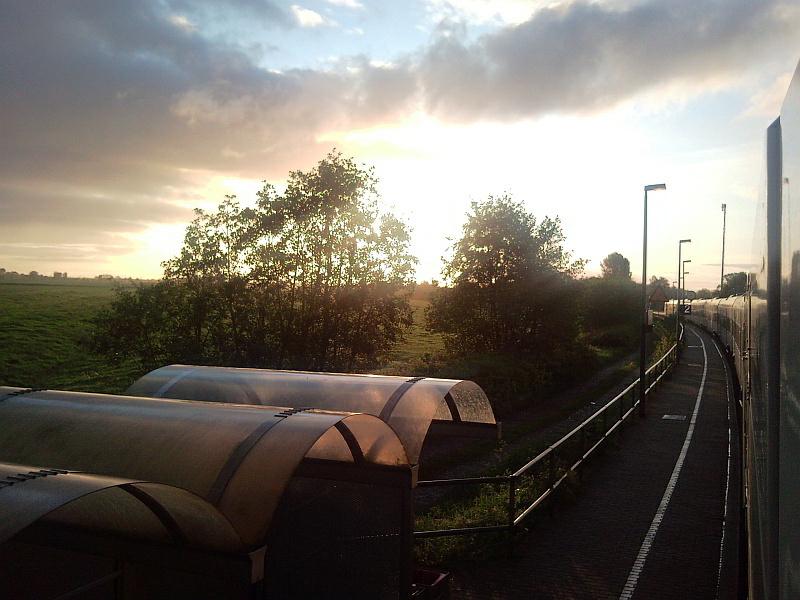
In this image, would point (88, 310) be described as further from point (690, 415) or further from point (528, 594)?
point (528, 594)

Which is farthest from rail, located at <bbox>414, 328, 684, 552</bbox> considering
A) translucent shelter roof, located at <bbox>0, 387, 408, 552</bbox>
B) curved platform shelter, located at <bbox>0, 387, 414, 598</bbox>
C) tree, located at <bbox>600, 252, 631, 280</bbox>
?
tree, located at <bbox>600, 252, 631, 280</bbox>

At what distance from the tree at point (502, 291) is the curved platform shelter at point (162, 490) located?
24153mm

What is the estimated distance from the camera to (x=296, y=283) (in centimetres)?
2189

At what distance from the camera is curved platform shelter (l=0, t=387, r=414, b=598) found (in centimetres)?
421

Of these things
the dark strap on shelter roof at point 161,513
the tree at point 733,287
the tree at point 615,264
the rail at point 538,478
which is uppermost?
the tree at point 615,264

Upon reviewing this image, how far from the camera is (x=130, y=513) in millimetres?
4398

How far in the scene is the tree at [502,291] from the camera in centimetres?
3000

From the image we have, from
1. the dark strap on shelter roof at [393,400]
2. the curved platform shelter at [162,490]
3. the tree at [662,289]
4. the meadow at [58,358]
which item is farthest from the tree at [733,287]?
the curved platform shelter at [162,490]

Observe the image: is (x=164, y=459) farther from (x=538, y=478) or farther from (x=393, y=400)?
(x=538, y=478)

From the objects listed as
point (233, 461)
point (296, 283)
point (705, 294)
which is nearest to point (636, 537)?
point (233, 461)

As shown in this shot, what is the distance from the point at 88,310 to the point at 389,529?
3609 centimetres

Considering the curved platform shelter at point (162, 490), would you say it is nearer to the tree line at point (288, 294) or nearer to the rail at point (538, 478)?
the rail at point (538, 478)

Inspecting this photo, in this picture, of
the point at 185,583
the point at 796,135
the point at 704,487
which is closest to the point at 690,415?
the point at 704,487

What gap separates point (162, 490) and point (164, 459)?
108 cm
